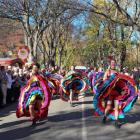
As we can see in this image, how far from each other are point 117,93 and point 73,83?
7.18 m

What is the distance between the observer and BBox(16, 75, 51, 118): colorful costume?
531 inches

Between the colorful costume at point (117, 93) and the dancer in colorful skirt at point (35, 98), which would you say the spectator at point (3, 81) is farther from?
the colorful costume at point (117, 93)

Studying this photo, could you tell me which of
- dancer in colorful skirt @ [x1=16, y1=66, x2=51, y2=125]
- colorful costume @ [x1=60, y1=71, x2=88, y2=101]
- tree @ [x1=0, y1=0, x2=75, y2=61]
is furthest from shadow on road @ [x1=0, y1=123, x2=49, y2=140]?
tree @ [x1=0, y1=0, x2=75, y2=61]

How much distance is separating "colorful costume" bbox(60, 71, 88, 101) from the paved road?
12.5ft

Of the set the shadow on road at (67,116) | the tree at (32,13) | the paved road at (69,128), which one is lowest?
the paved road at (69,128)

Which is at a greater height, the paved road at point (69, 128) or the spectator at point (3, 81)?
the spectator at point (3, 81)

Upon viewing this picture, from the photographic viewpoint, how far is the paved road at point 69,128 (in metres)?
11.4

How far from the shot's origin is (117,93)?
1335 centimetres

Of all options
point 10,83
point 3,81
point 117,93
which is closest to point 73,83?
point 10,83

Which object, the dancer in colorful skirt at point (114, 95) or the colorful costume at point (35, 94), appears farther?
the colorful costume at point (35, 94)

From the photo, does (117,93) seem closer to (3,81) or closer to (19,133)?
(19,133)

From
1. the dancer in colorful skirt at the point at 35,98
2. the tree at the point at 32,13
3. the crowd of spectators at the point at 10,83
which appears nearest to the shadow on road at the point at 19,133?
the dancer in colorful skirt at the point at 35,98

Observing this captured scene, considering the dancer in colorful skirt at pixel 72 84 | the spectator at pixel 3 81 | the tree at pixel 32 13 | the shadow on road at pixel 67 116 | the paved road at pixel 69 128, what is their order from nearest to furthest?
the paved road at pixel 69 128, the shadow on road at pixel 67 116, the spectator at pixel 3 81, the dancer in colorful skirt at pixel 72 84, the tree at pixel 32 13

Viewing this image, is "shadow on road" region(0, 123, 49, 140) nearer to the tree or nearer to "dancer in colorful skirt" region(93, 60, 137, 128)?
"dancer in colorful skirt" region(93, 60, 137, 128)
